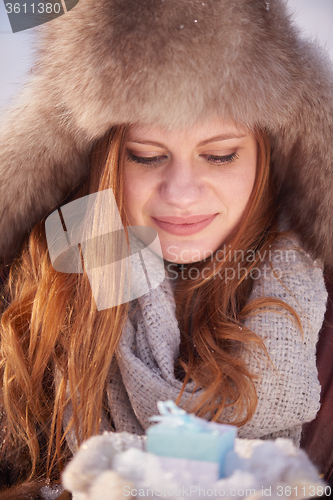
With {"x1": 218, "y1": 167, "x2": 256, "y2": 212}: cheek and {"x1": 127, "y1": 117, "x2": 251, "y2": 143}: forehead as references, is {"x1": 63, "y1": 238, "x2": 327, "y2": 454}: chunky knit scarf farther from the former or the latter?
{"x1": 127, "y1": 117, "x2": 251, "y2": 143}: forehead

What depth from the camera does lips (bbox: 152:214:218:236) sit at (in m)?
1.21

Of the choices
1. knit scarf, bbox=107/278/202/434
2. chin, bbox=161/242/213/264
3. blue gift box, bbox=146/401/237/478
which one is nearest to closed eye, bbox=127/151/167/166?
chin, bbox=161/242/213/264

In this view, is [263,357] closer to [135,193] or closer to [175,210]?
[175,210]

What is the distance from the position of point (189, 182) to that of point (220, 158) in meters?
0.12

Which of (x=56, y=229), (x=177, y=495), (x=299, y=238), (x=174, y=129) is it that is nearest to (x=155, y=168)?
(x=174, y=129)

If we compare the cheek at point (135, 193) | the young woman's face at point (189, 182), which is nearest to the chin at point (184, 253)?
the young woman's face at point (189, 182)

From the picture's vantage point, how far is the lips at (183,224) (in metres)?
1.21

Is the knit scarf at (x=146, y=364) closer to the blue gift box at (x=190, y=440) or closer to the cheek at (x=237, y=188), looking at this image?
the cheek at (x=237, y=188)

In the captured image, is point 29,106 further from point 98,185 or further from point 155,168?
point 155,168

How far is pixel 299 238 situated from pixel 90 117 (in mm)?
791

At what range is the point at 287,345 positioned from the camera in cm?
110

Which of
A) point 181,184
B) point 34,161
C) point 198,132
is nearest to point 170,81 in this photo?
point 198,132

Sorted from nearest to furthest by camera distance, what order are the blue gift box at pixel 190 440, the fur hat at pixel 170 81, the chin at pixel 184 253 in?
the blue gift box at pixel 190 440
the fur hat at pixel 170 81
the chin at pixel 184 253

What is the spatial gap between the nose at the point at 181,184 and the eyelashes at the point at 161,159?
0.05 metres
